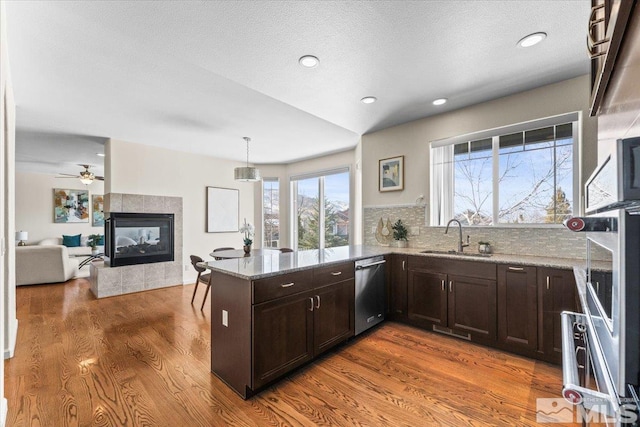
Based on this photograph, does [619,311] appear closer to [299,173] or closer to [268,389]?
[268,389]

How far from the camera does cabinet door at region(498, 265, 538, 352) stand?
8.13 feet

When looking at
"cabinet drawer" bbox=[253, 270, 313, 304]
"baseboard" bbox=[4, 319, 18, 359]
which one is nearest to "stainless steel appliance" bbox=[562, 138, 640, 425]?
"cabinet drawer" bbox=[253, 270, 313, 304]

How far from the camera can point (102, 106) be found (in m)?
3.38

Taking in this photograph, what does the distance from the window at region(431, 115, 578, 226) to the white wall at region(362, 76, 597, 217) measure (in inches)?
4.4

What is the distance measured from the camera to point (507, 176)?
10.4ft

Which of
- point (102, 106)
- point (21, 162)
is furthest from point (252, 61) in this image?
point (21, 162)

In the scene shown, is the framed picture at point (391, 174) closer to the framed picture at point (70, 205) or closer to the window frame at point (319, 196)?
the window frame at point (319, 196)

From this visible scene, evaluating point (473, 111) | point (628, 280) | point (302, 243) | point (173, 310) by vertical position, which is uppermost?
point (473, 111)

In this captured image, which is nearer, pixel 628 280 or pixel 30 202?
pixel 628 280

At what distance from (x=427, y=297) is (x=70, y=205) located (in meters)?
9.77

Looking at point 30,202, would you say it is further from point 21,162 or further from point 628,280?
point 628,280

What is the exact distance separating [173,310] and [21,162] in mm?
5971

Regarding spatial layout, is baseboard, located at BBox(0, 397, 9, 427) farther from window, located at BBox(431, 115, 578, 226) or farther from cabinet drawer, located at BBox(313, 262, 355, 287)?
window, located at BBox(431, 115, 578, 226)

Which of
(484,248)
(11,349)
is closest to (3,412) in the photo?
(11,349)
